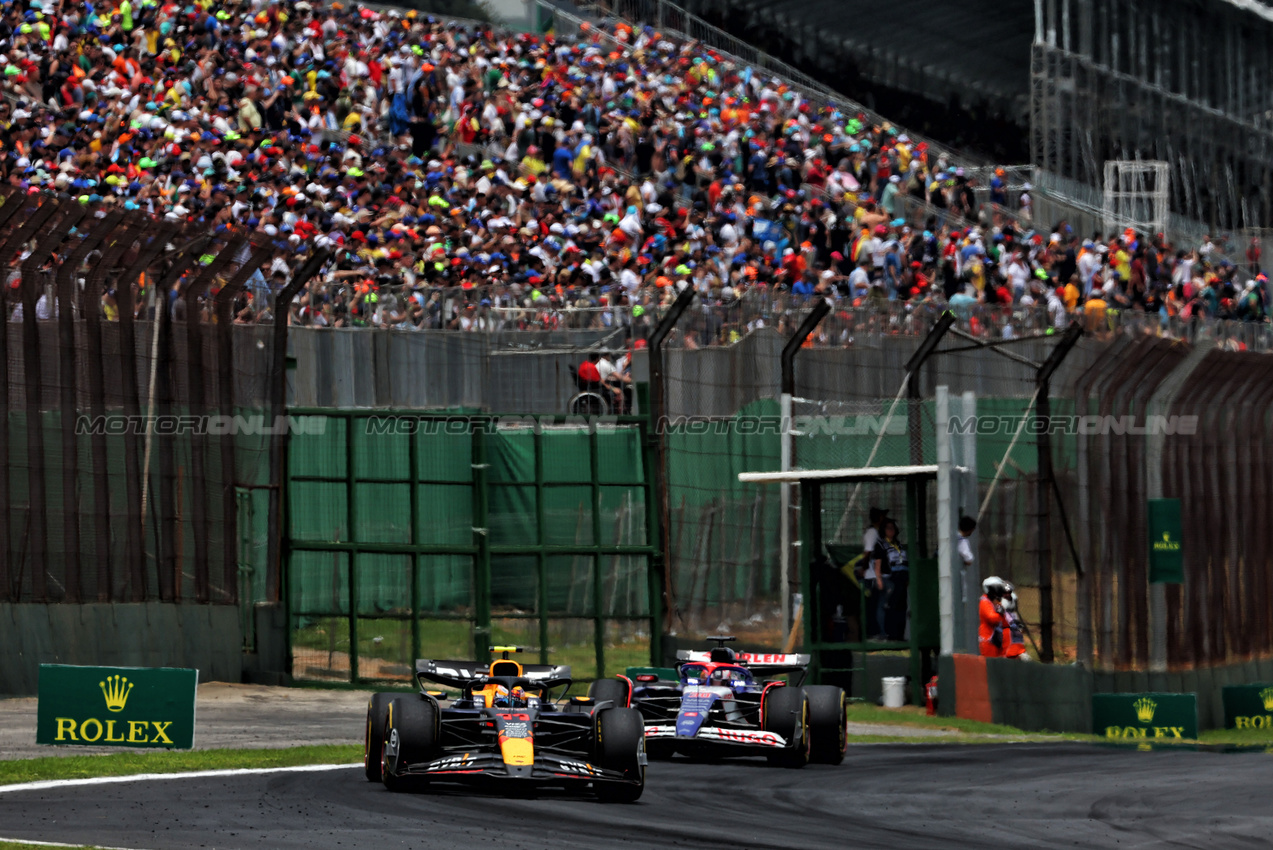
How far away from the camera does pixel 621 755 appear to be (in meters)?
11.8

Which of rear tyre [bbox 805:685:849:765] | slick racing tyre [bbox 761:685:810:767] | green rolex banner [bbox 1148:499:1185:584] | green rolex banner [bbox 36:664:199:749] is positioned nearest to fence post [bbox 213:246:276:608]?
green rolex banner [bbox 36:664:199:749]

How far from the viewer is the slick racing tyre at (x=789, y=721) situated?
1427cm

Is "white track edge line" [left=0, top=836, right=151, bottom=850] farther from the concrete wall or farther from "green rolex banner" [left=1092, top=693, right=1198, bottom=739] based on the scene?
"green rolex banner" [left=1092, top=693, right=1198, bottom=739]

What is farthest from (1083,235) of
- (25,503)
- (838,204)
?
(25,503)

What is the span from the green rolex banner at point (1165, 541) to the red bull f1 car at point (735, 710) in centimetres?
479

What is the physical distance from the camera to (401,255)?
1058 inches

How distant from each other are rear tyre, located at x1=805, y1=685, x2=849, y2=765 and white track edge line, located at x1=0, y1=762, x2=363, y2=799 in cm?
290

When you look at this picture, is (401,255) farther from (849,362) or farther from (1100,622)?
(1100,622)

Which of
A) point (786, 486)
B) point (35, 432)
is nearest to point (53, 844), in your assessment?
point (35, 432)

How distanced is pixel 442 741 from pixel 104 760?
2352mm

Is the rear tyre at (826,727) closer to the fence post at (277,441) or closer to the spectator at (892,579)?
the spectator at (892,579)

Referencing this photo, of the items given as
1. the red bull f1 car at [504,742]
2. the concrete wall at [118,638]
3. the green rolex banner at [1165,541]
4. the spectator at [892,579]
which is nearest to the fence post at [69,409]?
the concrete wall at [118,638]

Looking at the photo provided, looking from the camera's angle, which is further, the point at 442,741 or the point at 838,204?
the point at 838,204

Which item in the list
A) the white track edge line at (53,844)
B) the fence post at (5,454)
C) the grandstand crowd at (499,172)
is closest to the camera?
the white track edge line at (53,844)
